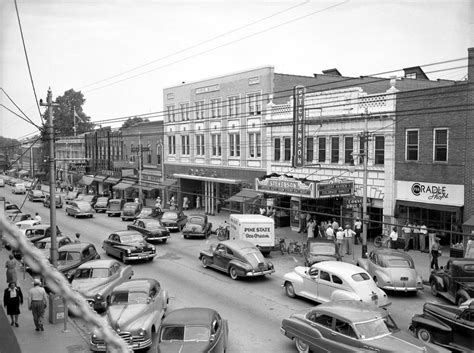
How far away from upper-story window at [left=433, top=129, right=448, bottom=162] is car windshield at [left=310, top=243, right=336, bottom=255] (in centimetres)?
859

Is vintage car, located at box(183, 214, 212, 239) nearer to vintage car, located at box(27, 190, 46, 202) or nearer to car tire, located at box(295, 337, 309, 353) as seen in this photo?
car tire, located at box(295, 337, 309, 353)

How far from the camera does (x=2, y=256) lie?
80.4 feet

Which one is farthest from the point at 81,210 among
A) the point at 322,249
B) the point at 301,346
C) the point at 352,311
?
the point at 352,311

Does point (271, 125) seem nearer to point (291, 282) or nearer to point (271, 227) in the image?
point (271, 227)

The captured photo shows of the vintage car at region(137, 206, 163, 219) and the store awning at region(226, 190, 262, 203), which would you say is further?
the vintage car at region(137, 206, 163, 219)

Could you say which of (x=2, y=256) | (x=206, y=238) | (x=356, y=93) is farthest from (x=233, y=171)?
(x=2, y=256)

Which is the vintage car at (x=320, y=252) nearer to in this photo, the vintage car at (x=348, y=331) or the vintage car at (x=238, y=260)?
the vintage car at (x=238, y=260)

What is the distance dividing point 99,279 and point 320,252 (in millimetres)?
9259

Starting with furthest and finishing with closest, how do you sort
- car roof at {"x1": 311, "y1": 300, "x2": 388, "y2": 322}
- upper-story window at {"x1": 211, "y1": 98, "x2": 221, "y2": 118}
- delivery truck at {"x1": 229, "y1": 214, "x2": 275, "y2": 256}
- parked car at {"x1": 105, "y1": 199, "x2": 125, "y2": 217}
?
upper-story window at {"x1": 211, "y1": 98, "x2": 221, "y2": 118}
parked car at {"x1": 105, "y1": 199, "x2": 125, "y2": 217}
delivery truck at {"x1": 229, "y1": 214, "x2": 275, "y2": 256}
car roof at {"x1": 311, "y1": 300, "x2": 388, "y2": 322}

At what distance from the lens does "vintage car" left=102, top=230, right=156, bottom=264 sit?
2222 centimetres

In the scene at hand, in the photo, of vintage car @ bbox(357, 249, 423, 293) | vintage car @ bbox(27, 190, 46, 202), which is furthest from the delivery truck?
vintage car @ bbox(27, 190, 46, 202)

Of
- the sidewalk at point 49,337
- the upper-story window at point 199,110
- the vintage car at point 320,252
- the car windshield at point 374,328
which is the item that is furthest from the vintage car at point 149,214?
the car windshield at point 374,328

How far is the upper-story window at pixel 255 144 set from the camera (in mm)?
36703

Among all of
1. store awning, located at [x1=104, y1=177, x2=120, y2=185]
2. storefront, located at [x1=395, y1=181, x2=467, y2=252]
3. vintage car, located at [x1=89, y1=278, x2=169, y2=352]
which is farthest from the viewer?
store awning, located at [x1=104, y1=177, x2=120, y2=185]
